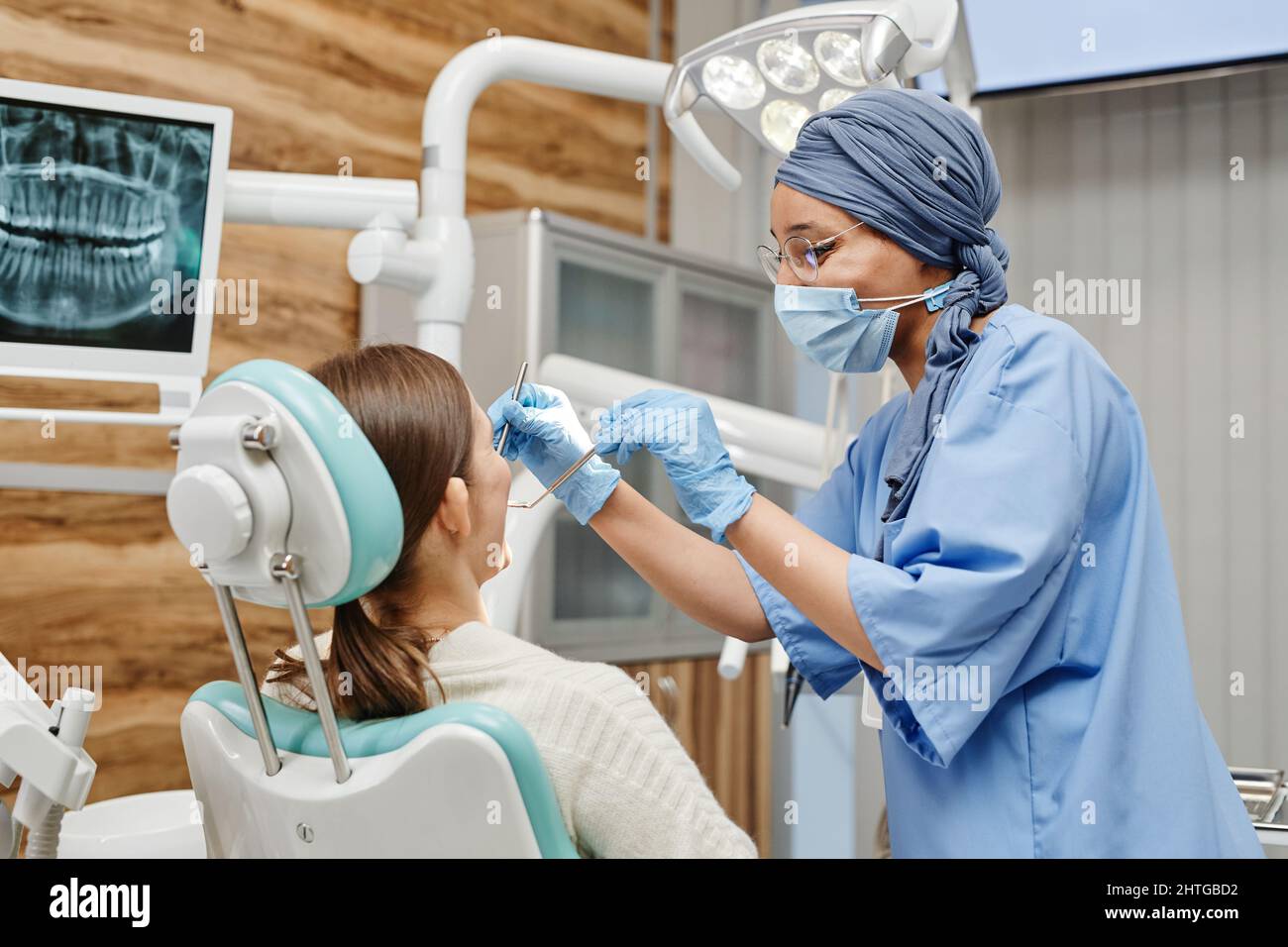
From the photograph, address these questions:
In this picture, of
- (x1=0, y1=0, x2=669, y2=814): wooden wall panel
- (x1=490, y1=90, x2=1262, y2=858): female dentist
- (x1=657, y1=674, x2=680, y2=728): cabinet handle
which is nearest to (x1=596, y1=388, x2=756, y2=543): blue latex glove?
(x1=490, y1=90, x2=1262, y2=858): female dentist

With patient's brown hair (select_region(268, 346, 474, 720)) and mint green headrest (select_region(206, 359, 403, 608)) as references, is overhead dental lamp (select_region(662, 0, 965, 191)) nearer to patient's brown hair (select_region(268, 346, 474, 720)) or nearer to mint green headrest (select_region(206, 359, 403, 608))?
patient's brown hair (select_region(268, 346, 474, 720))

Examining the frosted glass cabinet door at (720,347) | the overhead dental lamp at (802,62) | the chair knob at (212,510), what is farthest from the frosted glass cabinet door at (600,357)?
the chair knob at (212,510)

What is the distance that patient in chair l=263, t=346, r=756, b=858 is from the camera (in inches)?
38.9

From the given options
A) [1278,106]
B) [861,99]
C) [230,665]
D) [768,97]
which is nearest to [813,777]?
[230,665]

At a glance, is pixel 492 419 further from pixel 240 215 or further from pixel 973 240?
pixel 240 215

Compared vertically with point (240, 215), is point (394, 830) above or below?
below

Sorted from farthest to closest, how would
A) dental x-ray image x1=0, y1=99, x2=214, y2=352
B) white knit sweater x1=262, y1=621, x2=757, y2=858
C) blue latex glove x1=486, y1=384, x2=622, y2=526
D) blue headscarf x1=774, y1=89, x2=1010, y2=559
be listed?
1. dental x-ray image x1=0, y1=99, x2=214, y2=352
2. blue latex glove x1=486, y1=384, x2=622, y2=526
3. blue headscarf x1=774, y1=89, x2=1010, y2=559
4. white knit sweater x1=262, y1=621, x2=757, y2=858

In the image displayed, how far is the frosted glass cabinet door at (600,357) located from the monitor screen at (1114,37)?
0.91 metres

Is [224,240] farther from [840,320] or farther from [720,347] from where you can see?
[840,320]

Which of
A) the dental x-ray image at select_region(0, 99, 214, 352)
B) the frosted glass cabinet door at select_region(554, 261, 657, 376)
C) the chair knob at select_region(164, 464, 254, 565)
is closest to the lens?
the chair knob at select_region(164, 464, 254, 565)

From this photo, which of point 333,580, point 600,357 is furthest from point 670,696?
point 333,580

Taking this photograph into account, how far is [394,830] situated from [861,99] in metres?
0.88

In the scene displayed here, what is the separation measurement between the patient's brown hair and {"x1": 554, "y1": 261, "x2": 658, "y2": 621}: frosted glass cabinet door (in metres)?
1.75

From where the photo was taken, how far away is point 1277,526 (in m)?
2.97
